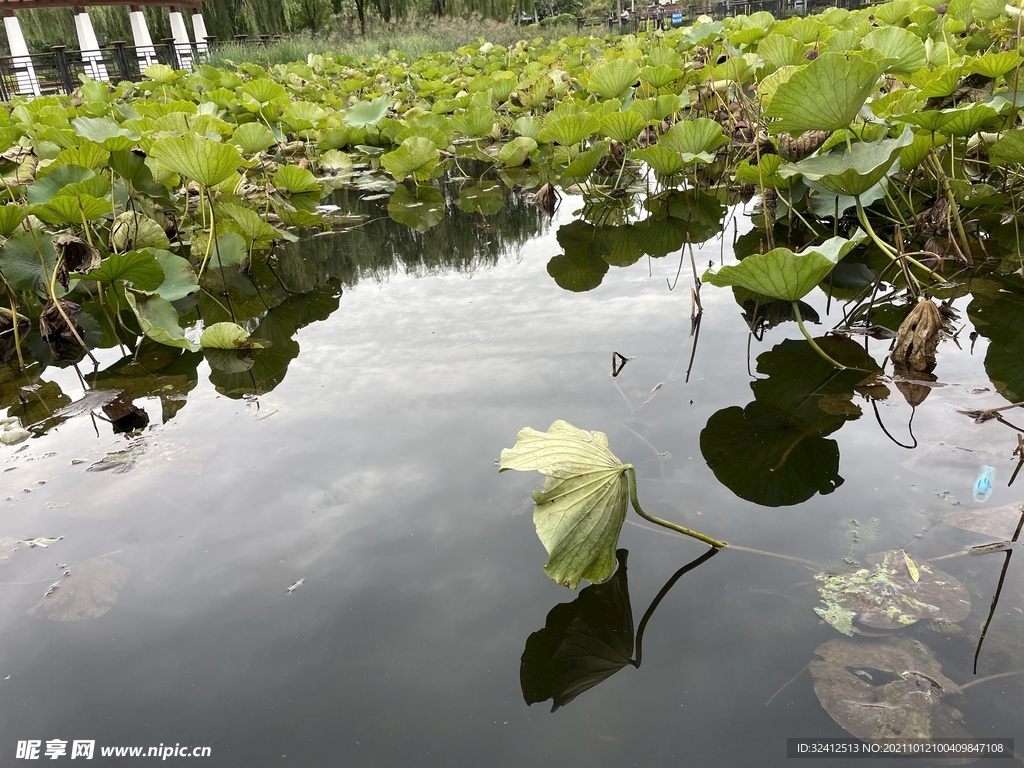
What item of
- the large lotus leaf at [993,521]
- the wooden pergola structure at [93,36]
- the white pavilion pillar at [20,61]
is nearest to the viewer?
the large lotus leaf at [993,521]

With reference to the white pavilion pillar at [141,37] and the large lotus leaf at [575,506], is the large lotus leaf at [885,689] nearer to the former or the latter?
the large lotus leaf at [575,506]

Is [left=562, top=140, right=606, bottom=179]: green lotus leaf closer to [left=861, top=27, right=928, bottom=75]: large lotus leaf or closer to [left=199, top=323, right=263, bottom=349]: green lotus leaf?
[left=861, top=27, right=928, bottom=75]: large lotus leaf

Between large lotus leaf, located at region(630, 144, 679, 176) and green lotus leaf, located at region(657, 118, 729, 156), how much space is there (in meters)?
0.03

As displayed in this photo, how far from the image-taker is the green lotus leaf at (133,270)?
1744 millimetres

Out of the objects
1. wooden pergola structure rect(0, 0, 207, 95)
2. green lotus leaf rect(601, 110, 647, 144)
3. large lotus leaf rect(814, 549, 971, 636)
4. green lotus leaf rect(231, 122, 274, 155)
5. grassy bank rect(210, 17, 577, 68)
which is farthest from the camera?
wooden pergola structure rect(0, 0, 207, 95)

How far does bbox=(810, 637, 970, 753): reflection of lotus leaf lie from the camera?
0.75m

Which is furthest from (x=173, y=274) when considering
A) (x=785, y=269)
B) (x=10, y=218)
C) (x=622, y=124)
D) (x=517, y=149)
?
(x=517, y=149)

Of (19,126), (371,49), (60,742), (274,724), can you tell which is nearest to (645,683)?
(274,724)

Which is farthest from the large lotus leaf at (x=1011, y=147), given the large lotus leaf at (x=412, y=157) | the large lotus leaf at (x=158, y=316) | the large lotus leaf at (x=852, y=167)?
the large lotus leaf at (x=412, y=157)

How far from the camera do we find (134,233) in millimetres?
2158

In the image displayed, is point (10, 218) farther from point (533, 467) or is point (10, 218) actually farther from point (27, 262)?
point (533, 467)

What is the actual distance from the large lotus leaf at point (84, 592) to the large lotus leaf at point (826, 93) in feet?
5.02

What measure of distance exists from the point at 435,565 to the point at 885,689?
0.59 m

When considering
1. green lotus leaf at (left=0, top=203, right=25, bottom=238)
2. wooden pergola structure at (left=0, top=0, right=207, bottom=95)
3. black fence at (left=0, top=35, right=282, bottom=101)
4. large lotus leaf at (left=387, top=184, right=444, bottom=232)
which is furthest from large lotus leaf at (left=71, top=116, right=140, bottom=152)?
wooden pergola structure at (left=0, top=0, right=207, bottom=95)
